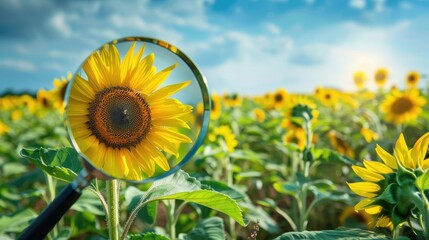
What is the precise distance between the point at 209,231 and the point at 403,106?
4215 mm

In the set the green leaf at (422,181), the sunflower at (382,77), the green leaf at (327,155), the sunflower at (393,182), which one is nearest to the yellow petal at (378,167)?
the sunflower at (393,182)

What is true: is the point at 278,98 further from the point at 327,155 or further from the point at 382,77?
the point at 327,155

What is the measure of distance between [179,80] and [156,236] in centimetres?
45

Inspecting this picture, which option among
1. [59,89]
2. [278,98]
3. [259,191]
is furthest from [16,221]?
[278,98]

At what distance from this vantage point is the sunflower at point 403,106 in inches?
220

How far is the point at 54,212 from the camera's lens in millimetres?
1070

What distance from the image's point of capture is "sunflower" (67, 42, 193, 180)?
1260 millimetres

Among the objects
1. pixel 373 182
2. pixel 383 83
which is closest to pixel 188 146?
pixel 373 182

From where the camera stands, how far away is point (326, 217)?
4160mm

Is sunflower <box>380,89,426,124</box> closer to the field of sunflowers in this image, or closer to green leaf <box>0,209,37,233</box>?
the field of sunflowers

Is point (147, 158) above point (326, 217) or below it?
above

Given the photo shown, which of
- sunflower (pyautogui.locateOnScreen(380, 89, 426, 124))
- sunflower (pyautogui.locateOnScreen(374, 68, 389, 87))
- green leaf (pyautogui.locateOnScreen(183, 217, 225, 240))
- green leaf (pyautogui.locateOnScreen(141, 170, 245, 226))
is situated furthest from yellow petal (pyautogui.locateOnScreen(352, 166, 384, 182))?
sunflower (pyautogui.locateOnScreen(374, 68, 389, 87))

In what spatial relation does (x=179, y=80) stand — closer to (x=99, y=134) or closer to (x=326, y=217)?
(x=99, y=134)

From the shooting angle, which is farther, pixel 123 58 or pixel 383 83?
pixel 383 83
